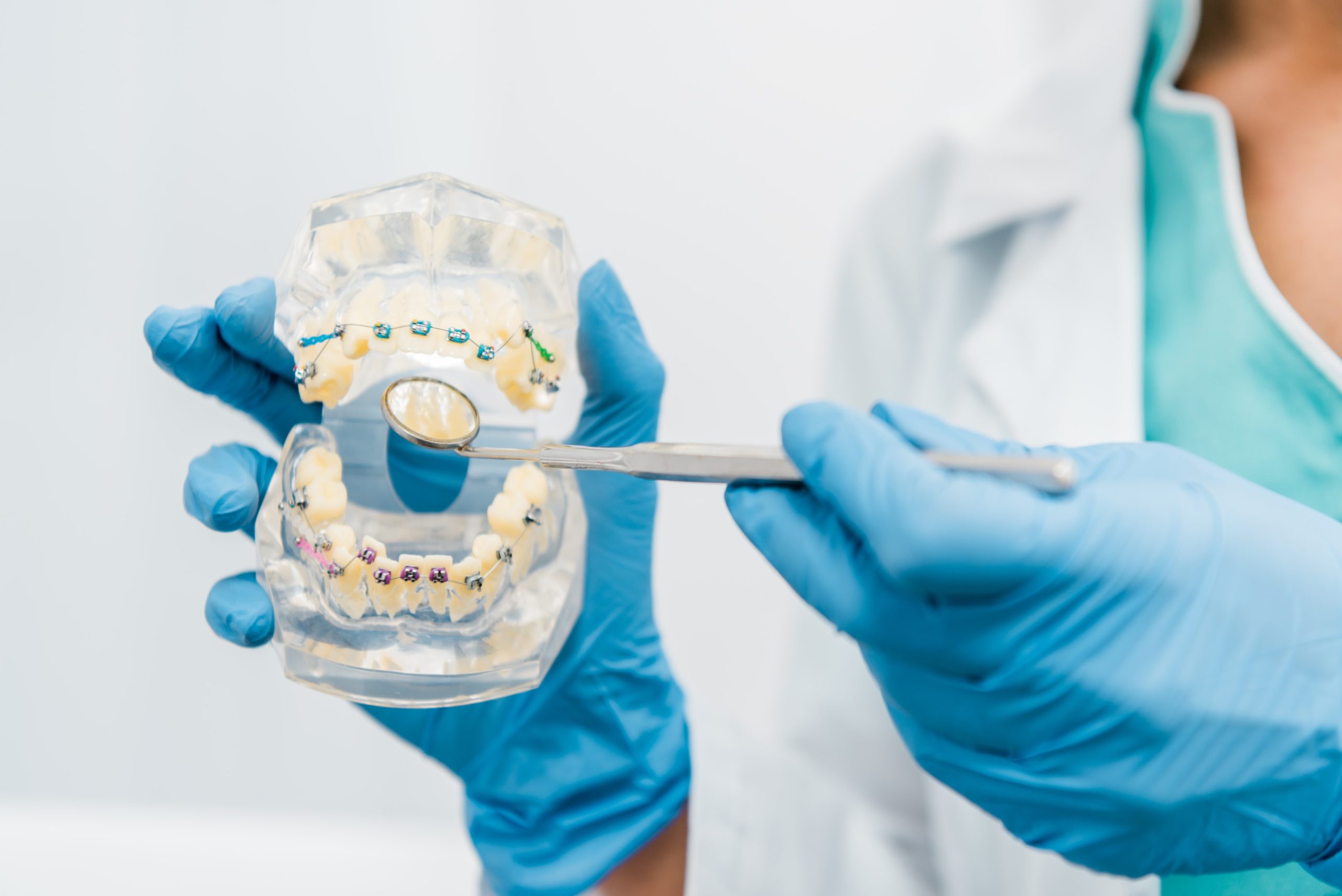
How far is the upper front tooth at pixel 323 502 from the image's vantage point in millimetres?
783

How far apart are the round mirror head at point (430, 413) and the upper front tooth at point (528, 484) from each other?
0.06 metres

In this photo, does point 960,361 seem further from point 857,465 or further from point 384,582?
point 384,582

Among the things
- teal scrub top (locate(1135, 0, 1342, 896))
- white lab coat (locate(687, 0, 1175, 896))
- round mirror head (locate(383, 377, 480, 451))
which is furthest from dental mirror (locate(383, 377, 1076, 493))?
white lab coat (locate(687, 0, 1175, 896))

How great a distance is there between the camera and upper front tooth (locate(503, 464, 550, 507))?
32.4 inches

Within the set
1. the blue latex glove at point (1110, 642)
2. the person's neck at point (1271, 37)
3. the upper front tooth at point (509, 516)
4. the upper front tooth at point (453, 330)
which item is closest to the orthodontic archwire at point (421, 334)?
the upper front tooth at point (453, 330)

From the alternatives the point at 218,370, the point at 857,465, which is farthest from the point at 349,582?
the point at 857,465

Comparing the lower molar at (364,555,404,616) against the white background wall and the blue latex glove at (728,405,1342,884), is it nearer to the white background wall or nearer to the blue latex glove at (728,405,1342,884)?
the blue latex glove at (728,405,1342,884)

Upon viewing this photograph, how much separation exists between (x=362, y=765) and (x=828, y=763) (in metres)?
0.79

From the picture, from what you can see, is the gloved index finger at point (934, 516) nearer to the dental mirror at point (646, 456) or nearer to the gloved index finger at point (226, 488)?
the dental mirror at point (646, 456)

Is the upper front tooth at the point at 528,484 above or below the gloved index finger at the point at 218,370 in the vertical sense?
below

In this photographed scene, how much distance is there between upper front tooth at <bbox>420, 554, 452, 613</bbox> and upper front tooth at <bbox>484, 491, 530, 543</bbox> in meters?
0.05

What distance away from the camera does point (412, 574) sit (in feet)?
2.54

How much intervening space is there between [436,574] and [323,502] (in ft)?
0.37

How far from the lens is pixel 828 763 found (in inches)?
49.5
